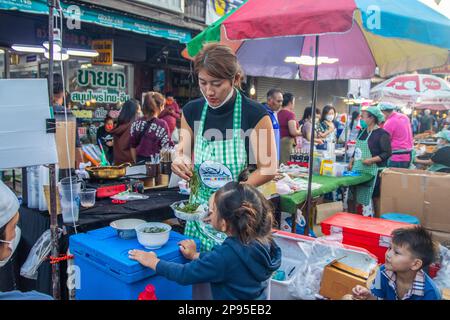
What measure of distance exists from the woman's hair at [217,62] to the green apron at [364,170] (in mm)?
3808

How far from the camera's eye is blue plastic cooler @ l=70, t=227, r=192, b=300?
169cm

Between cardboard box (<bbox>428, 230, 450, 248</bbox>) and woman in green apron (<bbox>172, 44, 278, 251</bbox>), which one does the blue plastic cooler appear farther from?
cardboard box (<bbox>428, 230, 450, 248</bbox>)

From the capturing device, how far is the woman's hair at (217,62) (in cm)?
205

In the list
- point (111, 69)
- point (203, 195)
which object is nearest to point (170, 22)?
point (111, 69)

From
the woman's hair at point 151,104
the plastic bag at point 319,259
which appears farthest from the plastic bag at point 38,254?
the woman's hair at point 151,104

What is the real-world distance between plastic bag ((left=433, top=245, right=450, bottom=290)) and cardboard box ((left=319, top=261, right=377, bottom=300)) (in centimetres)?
60

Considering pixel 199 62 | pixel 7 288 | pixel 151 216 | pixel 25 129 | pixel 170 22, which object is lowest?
pixel 7 288

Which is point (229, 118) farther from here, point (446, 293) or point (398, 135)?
point (398, 135)

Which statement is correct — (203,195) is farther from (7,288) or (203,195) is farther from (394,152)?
(394,152)

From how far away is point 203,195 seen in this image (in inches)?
91.6

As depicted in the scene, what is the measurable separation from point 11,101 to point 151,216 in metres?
1.32

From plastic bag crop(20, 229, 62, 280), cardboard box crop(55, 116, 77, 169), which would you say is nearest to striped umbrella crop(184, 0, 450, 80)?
cardboard box crop(55, 116, 77, 169)

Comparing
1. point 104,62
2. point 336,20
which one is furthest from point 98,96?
point 336,20

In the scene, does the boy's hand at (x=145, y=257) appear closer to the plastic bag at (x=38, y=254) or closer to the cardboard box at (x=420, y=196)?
the plastic bag at (x=38, y=254)
